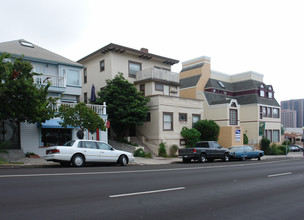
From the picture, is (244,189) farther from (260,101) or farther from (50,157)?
(260,101)

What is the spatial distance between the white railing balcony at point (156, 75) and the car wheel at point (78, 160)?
1546cm

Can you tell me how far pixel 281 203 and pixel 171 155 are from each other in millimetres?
20556

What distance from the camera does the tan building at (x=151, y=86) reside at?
2809 centimetres

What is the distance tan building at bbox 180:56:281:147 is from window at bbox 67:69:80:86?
14.9 m

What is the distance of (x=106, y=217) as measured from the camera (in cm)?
557

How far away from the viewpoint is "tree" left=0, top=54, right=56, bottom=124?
15703mm

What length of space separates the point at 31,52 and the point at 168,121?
14.0 meters

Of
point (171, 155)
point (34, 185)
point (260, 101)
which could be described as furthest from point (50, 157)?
point (260, 101)

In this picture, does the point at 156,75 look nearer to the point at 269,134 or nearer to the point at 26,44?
the point at 26,44

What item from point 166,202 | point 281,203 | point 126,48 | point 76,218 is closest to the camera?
point 76,218

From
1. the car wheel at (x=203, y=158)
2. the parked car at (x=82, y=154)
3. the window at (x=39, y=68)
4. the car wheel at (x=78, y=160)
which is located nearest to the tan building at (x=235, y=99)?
the car wheel at (x=203, y=158)

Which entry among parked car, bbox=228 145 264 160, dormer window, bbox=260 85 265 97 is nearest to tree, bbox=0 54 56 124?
parked car, bbox=228 145 264 160

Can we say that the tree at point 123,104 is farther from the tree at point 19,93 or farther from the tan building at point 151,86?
the tree at point 19,93

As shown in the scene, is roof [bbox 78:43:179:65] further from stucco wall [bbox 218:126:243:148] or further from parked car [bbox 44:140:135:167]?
parked car [bbox 44:140:135:167]
